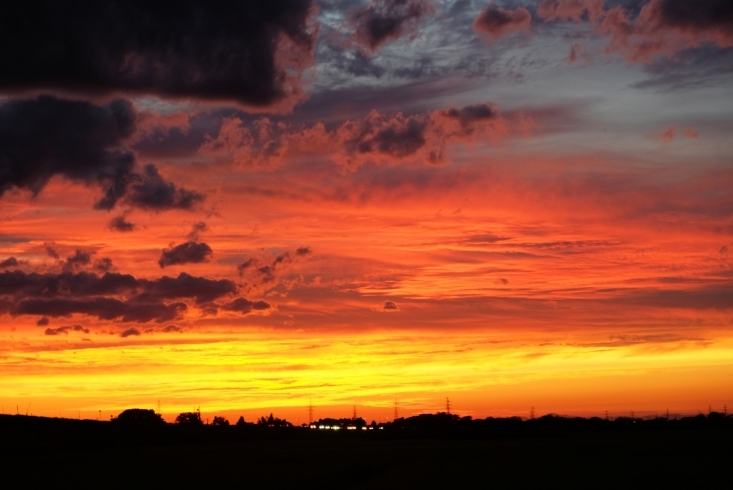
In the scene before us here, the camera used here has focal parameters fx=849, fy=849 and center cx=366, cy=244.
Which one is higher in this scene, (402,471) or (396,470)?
(396,470)

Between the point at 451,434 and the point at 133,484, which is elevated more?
the point at 451,434

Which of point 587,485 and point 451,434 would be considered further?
point 451,434

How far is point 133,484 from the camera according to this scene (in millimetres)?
59719

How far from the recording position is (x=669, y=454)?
264 ft

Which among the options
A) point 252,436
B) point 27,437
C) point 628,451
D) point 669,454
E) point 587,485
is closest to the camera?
point 587,485

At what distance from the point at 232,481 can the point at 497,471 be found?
19122 millimetres

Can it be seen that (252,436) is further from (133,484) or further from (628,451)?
(133,484)

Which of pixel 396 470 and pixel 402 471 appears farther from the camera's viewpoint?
pixel 396 470

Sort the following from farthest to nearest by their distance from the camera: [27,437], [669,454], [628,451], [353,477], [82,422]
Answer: [82,422] → [27,437] → [628,451] → [669,454] → [353,477]

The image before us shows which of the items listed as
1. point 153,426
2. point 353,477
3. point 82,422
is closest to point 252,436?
point 153,426

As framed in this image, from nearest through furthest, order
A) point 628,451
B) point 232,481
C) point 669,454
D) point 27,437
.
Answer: point 232,481
point 669,454
point 628,451
point 27,437

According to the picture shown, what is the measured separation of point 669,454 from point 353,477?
33.7 meters

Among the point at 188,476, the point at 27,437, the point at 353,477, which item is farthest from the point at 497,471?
the point at 27,437

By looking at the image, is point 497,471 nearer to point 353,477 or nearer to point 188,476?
point 353,477
